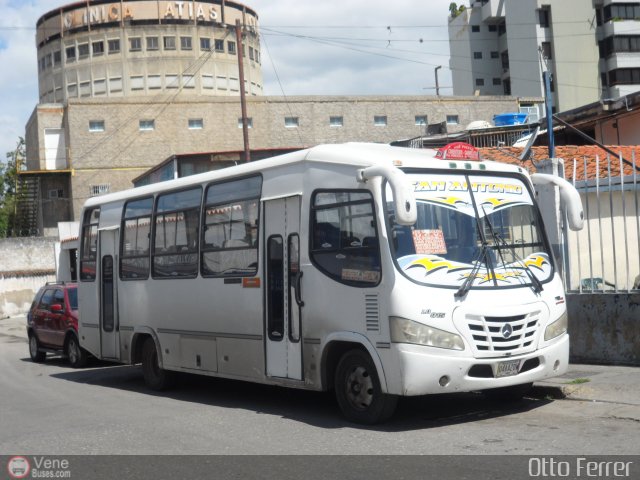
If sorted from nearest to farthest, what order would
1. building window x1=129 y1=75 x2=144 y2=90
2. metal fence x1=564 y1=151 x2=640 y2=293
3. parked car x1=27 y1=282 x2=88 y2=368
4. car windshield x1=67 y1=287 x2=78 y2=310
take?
metal fence x1=564 y1=151 x2=640 y2=293
parked car x1=27 y1=282 x2=88 y2=368
car windshield x1=67 y1=287 x2=78 y2=310
building window x1=129 y1=75 x2=144 y2=90

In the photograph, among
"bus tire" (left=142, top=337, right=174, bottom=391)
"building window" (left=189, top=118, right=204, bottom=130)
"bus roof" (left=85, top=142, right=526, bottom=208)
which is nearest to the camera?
"bus roof" (left=85, top=142, right=526, bottom=208)

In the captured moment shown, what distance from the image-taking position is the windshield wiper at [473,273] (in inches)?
350

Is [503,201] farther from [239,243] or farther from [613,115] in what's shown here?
[613,115]

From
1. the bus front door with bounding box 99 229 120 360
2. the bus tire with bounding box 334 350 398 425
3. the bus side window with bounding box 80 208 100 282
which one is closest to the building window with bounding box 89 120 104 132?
the bus side window with bounding box 80 208 100 282

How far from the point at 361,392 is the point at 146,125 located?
52.6 metres

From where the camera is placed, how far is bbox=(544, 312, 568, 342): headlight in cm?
948

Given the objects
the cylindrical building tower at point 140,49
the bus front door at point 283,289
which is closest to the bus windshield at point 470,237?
the bus front door at point 283,289

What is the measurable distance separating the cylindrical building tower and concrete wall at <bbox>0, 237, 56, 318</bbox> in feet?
96.0

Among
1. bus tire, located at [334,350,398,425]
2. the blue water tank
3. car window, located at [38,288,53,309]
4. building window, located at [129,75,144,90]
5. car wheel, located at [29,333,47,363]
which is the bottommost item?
car wheel, located at [29,333,47,363]

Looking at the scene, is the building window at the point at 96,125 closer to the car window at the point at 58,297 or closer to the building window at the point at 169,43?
the building window at the point at 169,43

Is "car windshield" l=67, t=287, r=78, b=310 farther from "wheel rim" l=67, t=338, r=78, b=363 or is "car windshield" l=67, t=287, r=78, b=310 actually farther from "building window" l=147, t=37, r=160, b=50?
"building window" l=147, t=37, r=160, b=50

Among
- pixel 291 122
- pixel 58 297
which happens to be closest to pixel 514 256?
pixel 58 297

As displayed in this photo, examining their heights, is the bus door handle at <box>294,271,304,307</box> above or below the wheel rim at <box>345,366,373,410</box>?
above

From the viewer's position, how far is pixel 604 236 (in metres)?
13.1
